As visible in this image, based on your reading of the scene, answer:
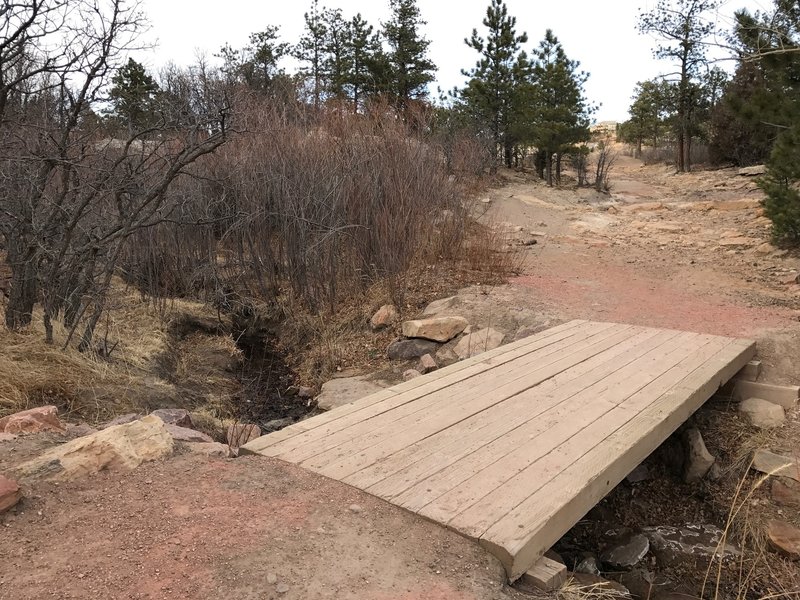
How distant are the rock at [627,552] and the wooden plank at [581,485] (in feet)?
2.73

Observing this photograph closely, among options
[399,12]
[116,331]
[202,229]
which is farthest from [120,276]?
[399,12]

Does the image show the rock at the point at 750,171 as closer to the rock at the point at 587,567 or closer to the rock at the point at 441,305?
the rock at the point at 441,305

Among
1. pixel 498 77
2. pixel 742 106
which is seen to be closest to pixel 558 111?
pixel 498 77

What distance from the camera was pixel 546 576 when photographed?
2.04m

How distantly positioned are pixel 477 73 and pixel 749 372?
20.6 m

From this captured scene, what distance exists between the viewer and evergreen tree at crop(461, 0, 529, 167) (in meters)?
22.6

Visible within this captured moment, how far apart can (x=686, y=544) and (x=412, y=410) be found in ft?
6.56

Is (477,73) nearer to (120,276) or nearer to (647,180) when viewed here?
(647,180)

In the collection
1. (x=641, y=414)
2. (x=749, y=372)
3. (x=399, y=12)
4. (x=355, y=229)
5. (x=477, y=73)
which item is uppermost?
(x=399, y=12)

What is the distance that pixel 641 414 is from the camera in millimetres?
3199

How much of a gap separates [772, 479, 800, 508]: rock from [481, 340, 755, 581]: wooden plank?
847 mm

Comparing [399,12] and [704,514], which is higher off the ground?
[399,12]

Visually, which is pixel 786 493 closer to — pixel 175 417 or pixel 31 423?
pixel 175 417

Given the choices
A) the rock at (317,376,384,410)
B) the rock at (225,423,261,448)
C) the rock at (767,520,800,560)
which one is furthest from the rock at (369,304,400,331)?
the rock at (767,520,800,560)
